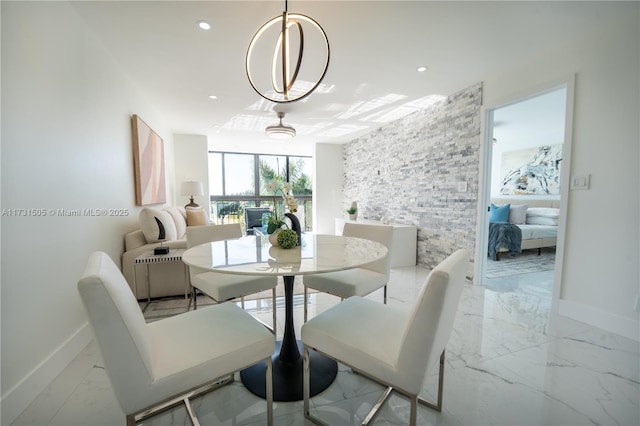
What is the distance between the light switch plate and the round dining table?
6.41 ft

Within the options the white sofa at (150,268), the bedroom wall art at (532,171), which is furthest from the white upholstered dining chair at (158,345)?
the bedroom wall art at (532,171)

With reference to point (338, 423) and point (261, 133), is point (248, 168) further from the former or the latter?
point (338, 423)

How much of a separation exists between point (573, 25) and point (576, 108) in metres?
0.64

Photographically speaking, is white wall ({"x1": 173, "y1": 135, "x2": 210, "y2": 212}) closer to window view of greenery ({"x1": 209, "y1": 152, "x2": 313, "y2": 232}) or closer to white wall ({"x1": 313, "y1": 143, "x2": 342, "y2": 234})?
window view of greenery ({"x1": 209, "y1": 152, "x2": 313, "y2": 232})

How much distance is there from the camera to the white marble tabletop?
1.15 meters

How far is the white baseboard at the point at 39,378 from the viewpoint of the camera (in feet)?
3.95

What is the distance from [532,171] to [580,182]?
3.91 meters

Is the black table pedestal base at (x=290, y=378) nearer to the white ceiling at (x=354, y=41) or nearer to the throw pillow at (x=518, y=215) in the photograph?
the white ceiling at (x=354, y=41)

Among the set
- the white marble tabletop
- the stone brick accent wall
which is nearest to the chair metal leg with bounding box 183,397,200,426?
the white marble tabletop

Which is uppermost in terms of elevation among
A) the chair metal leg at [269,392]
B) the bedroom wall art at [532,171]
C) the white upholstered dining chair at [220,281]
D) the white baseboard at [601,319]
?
the bedroom wall art at [532,171]

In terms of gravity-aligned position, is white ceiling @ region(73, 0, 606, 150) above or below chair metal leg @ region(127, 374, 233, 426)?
above

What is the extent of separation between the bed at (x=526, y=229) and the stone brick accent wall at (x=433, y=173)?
4.36 ft

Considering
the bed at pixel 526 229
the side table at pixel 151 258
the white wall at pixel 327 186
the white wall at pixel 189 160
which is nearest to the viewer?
the side table at pixel 151 258

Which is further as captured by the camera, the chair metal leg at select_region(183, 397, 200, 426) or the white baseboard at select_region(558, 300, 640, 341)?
the white baseboard at select_region(558, 300, 640, 341)
